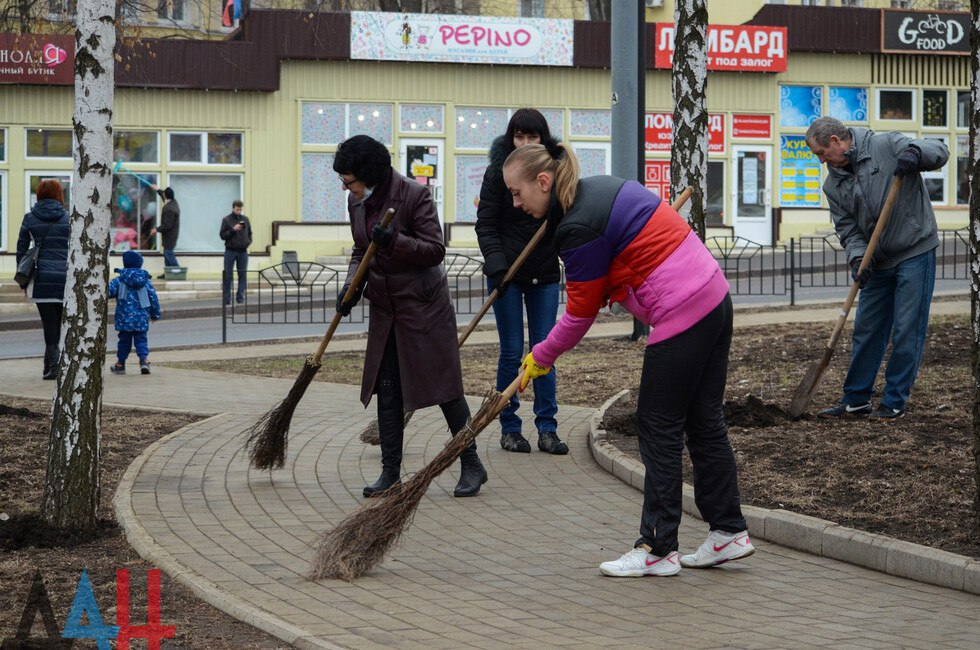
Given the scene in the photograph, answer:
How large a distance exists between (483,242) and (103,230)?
2.35 metres

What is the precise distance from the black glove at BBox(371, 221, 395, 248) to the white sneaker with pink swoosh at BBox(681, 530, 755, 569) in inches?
85.0

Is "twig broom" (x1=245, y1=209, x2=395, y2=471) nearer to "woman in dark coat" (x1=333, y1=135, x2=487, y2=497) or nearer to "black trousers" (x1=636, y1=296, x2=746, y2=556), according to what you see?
"woman in dark coat" (x1=333, y1=135, x2=487, y2=497)

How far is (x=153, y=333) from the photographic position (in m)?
20.1

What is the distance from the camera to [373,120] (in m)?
30.5

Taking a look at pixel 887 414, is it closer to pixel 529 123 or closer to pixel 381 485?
pixel 529 123

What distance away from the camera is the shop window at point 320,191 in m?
30.2

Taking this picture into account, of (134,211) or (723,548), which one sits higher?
(134,211)

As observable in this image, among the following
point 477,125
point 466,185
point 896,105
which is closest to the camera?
point 466,185

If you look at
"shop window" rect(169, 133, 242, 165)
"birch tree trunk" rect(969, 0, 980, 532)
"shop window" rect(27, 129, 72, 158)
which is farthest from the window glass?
"birch tree trunk" rect(969, 0, 980, 532)

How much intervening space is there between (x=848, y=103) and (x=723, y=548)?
97.8ft

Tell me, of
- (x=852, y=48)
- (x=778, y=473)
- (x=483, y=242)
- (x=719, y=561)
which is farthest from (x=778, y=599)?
(x=852, y=48)

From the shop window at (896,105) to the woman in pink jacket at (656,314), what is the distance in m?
30.1

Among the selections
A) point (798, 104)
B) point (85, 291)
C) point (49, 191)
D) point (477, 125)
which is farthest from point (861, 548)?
point (798, 104)

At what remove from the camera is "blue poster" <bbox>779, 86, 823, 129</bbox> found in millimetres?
33156
